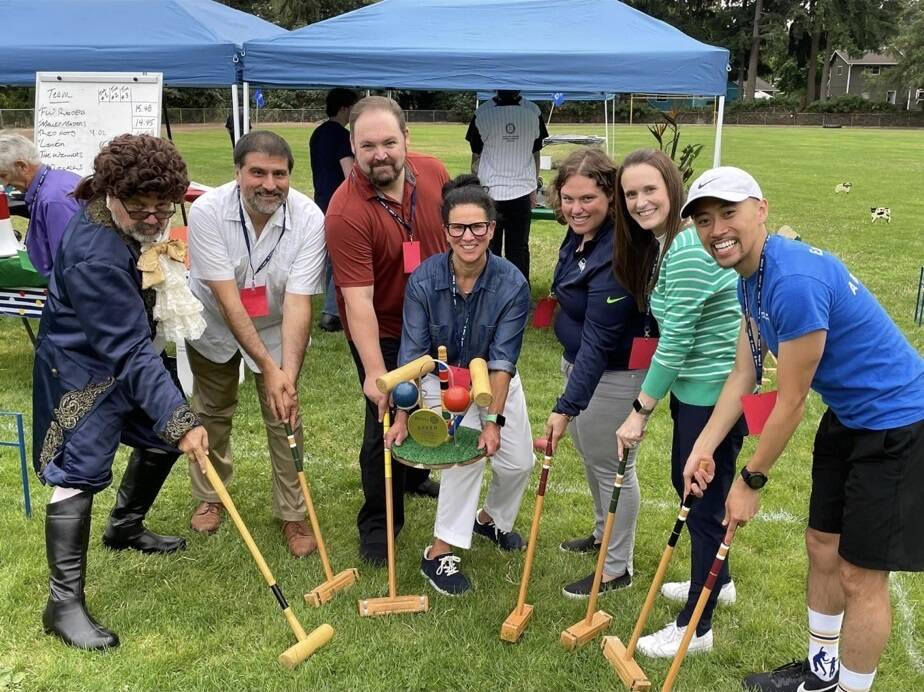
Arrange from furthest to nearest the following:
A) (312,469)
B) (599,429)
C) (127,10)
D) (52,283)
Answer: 1. (127,10)
2. (312,469)
3. (599,429)
4. (52,283)

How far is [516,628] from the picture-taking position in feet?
9.72

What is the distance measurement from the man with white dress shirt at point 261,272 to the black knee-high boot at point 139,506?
1.48 ft

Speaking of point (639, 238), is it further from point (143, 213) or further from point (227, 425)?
point (227, 425)

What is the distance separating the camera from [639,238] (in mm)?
2814

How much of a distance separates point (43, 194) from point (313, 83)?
Answer: 213 centimetres

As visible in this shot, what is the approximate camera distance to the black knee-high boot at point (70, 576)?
2.86 m

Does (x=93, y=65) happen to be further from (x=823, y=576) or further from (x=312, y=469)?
(x=823, y=576)

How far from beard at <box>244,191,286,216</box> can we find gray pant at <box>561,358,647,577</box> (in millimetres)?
1338

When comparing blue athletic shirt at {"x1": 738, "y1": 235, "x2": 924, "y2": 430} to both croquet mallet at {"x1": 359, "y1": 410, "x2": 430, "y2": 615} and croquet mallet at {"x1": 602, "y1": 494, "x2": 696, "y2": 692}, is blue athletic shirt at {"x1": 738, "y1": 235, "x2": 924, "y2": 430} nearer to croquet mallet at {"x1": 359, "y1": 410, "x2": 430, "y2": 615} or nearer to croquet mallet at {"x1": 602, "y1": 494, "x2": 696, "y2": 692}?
croquet mallet at {"x1": 602, "y1": 494, "x2": 696, "y2": 692}

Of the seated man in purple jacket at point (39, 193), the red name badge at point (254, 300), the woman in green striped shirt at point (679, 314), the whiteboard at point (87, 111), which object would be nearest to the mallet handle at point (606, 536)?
the woman in green striped shirt at point (679, 314)

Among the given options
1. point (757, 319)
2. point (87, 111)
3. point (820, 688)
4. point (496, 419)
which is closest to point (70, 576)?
point (496, 419)

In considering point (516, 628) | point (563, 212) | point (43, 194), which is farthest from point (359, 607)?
point (43, 194)

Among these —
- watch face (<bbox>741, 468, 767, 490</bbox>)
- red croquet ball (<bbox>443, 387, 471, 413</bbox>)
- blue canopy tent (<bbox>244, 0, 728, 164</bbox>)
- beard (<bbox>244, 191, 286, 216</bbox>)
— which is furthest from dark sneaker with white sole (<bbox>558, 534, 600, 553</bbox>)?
blue canopy tent (<bbox>244, 0, 728, 164</bbox>)

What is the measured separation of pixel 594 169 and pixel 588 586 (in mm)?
1706
